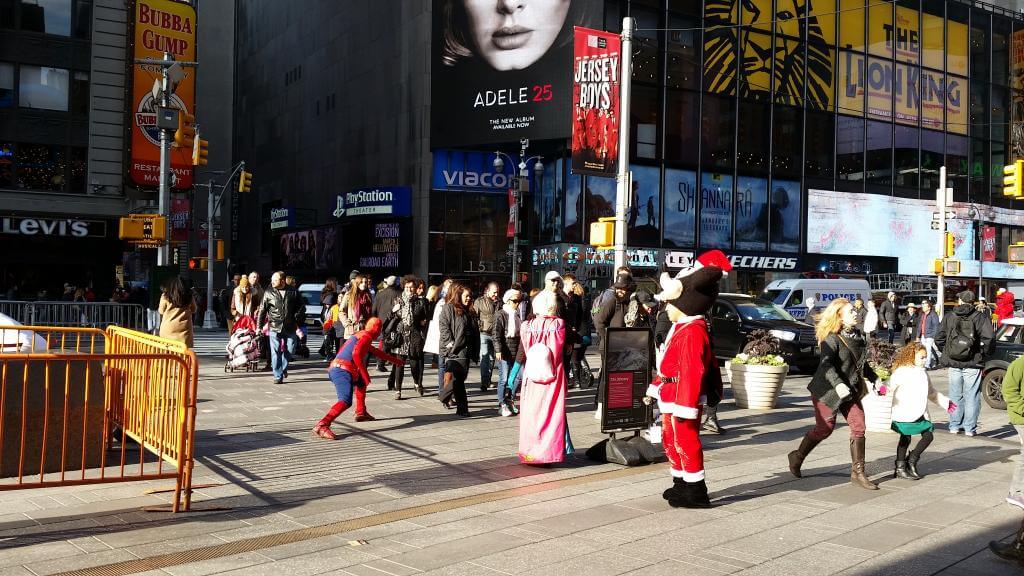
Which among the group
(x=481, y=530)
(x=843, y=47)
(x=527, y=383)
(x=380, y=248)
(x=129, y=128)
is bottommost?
(x=481, y=530)

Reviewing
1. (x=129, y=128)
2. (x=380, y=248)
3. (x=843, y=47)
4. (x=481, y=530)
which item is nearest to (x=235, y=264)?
(x=380, y=248)

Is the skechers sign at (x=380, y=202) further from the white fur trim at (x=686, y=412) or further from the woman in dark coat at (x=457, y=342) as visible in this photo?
the white fur trim at (x=686, y=412)

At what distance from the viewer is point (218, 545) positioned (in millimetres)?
6043

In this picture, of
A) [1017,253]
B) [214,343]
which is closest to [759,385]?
[1017,253]

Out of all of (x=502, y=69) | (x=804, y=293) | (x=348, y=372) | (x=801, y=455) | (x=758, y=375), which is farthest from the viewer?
(x=502, y=69)

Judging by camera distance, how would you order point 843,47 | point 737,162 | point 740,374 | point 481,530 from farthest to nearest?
A: 1. point 843,47
2. point 737,162
3. point 740,374
4. point 481,530

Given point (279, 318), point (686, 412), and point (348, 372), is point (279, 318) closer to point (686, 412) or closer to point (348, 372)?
point (348, 372)

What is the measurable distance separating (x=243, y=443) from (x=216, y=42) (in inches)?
2709

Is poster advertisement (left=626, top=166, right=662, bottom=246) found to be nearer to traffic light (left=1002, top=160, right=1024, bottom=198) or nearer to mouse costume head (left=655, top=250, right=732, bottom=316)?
traffic light (left=1002, top=160, right=1024, bottom=198)

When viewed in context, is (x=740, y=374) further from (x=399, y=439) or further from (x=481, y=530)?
(x=481, y=530)

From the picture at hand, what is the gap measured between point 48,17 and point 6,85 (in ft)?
9.49

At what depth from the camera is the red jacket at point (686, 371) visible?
731cm

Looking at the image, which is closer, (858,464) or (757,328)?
(858,464)

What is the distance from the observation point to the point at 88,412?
694 cm
